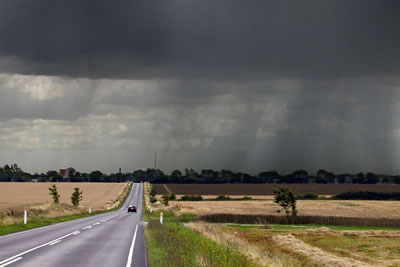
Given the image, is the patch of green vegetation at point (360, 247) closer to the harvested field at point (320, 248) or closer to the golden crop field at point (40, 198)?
the harvested field at point (320, 248)

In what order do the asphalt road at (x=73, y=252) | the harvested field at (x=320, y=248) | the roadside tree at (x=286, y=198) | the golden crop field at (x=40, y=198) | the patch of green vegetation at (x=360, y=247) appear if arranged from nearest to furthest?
the asphalt road at (x=73, y=252) → the harvested field at (x=320, y=248) → the patch of green vegetation at (x=360, y=247) → the roadside tree at (x=286, y=198) → the golden crop field at (x=40, y=198)

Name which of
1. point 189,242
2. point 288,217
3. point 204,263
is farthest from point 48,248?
point 288,217

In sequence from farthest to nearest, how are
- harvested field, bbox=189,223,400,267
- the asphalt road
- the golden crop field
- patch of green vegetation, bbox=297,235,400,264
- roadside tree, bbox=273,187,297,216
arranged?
1. the golden crop field
2. roadside tree, bbox=273,187,297,216
3. patch of green vegetation, bbox=297,235,400,264
4. harvested field, bbox=189,223,400,267
5. the asphalt road

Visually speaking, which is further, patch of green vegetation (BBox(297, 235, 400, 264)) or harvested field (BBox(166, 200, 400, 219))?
harvested field (BBox(166, 200, 400, 219))

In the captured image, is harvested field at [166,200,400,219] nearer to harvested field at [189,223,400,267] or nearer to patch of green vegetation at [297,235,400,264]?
harvested field at [189,223,400,267]

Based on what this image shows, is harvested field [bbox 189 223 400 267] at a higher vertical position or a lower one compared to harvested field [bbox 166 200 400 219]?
higher

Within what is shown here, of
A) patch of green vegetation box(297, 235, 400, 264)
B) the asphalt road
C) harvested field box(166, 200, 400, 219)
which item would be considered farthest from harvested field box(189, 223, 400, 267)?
harvested field box(166, 200, 400, 219)

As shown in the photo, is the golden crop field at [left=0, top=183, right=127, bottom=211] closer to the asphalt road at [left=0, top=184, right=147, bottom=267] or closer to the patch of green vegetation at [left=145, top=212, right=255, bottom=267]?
the asphalt road at [left=0, top=184, right=147, bottom=267]

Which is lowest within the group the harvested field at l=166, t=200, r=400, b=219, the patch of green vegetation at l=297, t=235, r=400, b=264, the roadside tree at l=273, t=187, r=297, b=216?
the harvested field at l=166, t=200, r=400, b=219

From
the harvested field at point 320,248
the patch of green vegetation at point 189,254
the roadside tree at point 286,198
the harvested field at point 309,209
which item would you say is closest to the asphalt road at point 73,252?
the patch of green vegetation at point 189,254

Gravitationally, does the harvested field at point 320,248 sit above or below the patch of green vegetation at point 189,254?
below

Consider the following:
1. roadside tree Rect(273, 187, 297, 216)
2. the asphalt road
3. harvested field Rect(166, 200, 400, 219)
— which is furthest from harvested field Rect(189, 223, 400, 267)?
roadside tree Rect(273, 187, 297, 216)

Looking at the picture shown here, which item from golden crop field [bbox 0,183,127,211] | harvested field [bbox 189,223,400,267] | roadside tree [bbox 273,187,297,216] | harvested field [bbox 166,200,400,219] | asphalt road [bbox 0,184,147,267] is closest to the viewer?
asphalt road [bbox 0,184,147,267]

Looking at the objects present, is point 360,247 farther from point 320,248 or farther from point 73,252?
point 73,252
